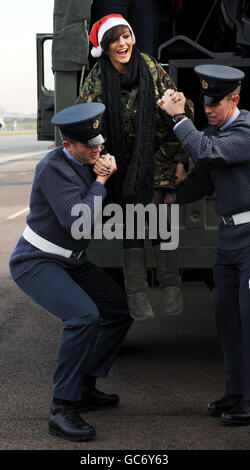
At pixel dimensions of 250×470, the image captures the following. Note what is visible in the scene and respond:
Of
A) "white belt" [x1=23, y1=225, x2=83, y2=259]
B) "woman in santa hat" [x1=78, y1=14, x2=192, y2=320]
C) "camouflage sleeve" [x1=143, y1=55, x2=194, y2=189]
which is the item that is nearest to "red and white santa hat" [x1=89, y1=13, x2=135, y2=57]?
"woman in santa hat" [x1=78, y1=14, x2=192, y2=320]

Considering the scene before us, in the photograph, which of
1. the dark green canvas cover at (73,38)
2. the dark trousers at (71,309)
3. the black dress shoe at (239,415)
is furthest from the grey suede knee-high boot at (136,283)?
the dark green canvas cover at (73,38)

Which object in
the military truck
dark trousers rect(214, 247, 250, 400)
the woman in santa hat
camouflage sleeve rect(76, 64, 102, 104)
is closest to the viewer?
dark trousers rect(214, 247, 250, 400)

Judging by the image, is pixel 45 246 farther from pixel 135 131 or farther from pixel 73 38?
pixel 73 38

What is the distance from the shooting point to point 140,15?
6082 mm

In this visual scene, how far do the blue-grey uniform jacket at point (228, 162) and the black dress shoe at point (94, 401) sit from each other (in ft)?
3.76

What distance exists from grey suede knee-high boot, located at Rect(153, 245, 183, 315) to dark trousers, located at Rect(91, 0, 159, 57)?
1545 mm

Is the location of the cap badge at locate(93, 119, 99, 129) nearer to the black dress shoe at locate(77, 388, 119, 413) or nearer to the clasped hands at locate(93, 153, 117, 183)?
the clasped hands at locate(93, 153, 117, 183)

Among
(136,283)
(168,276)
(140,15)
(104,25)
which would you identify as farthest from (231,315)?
(140,15)

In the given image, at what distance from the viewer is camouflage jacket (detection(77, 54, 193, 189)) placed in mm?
5219

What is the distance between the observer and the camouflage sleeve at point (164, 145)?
5.25 metres

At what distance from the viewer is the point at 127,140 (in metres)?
5.28
